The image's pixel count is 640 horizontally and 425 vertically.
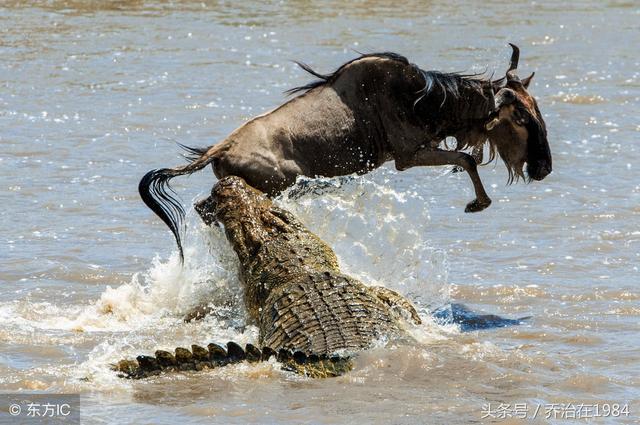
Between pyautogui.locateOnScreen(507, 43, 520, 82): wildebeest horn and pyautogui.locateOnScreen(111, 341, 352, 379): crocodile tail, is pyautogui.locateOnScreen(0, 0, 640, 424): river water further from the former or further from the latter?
pyautogui.locateOnScreen(507, 43, 520, 82): wildebeest horn

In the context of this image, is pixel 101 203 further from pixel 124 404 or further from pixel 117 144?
pixel 124 404

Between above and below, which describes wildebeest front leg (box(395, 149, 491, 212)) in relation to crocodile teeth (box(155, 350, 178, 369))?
above

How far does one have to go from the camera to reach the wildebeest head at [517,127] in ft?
26.6

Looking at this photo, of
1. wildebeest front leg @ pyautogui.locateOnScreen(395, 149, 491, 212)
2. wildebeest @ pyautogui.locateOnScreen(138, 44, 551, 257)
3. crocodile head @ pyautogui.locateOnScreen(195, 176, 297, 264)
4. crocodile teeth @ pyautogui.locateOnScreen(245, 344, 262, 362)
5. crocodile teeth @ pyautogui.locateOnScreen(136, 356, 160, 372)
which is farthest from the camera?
wildebeest front leg @ pyautogui.locateOnScreen(395, 149, 491, 212)

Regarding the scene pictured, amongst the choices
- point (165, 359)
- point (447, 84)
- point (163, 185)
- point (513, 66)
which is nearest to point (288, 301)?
point (165, 359)

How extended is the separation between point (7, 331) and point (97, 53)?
10020mm

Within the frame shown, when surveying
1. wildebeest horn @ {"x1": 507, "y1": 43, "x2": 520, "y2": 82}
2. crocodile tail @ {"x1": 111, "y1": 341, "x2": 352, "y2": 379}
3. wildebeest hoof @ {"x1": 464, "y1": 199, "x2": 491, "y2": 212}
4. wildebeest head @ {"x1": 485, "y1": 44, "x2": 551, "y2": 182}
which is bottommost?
crocodile tail @ {"x1": 111, "y1": 341, "x2": 352, "y2": 379}

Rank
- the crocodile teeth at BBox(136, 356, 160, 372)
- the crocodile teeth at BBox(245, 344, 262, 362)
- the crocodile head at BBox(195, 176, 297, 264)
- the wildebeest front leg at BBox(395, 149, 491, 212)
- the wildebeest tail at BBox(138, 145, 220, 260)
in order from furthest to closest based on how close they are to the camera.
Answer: the wildebeest front leg at BBox(395, 149, 491, 212) < the wildebeest tail at BBox(138, 145, 220, 260) < the crocodile head at BBox(195, 176, 297, 264) < the crocodile teeth at BBox(245, 344, 262, 362) < the crocodile teeth at BBox(136, 356, 160, 372)

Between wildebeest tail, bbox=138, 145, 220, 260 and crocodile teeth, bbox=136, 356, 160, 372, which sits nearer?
crocodile teeth, bbox=136, 356, 160, 372

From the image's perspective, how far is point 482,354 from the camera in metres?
6.36

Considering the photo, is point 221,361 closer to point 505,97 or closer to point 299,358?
point 299,358

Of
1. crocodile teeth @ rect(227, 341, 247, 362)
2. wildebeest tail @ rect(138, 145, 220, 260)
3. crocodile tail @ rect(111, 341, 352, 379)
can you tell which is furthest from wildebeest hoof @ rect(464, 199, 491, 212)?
crocodile teeth @ rect(227, 341, 247, 362)

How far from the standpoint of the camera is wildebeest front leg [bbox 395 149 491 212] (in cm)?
→ 794

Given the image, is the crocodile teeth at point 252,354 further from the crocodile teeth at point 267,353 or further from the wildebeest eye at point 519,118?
the wildebeest eye at point 519,118
